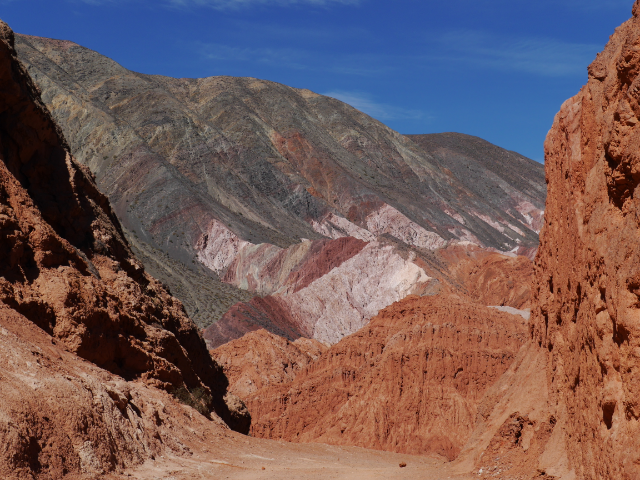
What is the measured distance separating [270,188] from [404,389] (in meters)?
67.6

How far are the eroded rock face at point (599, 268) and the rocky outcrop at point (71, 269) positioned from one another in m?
8.13

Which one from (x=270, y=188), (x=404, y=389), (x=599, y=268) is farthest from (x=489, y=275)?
(x=599, y=268)

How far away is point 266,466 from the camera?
1297 cm

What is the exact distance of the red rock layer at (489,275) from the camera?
52903mm

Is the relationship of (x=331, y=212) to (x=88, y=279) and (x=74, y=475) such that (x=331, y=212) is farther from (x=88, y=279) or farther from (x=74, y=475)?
(x=74, y=475)

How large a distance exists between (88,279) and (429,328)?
1751 centimetres

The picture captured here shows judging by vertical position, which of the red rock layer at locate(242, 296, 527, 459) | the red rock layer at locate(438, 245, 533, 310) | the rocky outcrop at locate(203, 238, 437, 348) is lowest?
the red rock layer at locate(242, 296, 527, 459)

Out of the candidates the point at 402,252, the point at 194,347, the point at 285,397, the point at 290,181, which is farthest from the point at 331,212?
the point at 194,347

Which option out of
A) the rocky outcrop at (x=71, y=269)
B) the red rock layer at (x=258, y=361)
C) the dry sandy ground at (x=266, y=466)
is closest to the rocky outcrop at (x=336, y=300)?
the red rock layer at (x=258, y=361)

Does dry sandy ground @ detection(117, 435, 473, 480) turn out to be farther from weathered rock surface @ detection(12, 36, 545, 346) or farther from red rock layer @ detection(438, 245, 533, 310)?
red rock layer @ detection(438, 245, 533, 310)

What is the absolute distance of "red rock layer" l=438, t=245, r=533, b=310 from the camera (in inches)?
2083

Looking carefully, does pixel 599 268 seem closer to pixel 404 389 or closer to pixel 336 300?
pixel 404 389

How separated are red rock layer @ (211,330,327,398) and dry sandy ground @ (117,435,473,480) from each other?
16.9 metres

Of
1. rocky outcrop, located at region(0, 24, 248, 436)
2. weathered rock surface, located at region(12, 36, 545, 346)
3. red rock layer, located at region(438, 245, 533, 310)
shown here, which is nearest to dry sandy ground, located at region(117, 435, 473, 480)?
rocky outcrop, located at region(0, 24, 248, 436)
